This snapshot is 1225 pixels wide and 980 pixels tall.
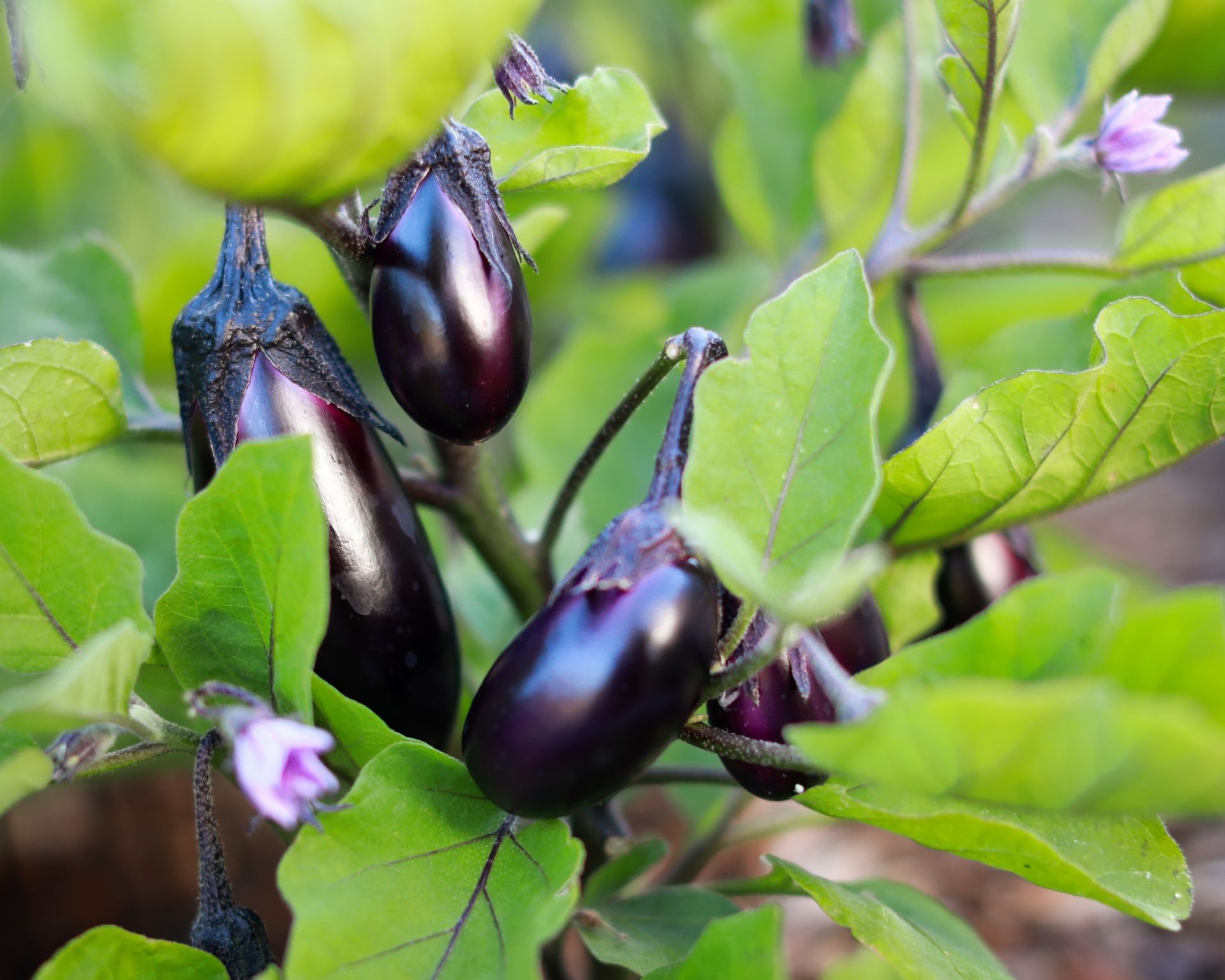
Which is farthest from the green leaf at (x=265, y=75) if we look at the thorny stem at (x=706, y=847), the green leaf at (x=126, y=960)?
the thorny stem at (x=706, y=847)

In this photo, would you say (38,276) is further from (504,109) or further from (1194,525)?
(1194,525)

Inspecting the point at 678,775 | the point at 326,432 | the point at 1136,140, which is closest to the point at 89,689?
the point at 326,432

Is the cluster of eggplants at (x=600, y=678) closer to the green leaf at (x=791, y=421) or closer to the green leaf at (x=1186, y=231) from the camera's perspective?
the green leaf at (x=791, y=421)

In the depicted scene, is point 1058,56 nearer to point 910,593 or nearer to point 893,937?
point 910,593

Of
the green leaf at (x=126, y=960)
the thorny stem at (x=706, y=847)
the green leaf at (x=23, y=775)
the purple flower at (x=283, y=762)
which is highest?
the green leaf at (x=23, y=775)

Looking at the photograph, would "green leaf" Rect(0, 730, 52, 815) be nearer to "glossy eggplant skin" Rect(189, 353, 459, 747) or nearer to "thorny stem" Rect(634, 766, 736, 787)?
"glossy eggplant skin" Rect(189, 353, 459, 747)

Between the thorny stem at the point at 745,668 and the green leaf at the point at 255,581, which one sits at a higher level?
the green leaf at the point at 255,581

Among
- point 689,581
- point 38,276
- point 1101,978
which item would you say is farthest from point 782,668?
point 1101,978
